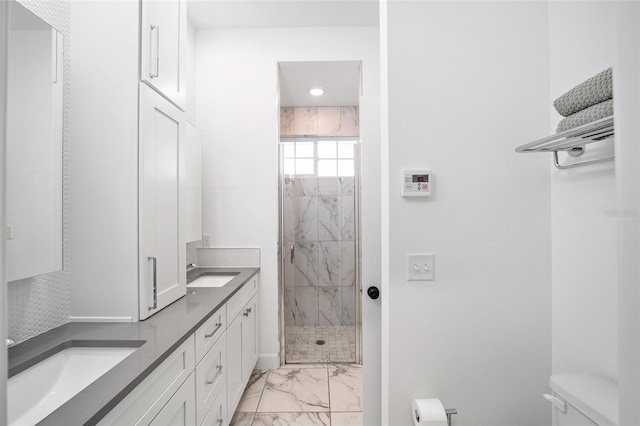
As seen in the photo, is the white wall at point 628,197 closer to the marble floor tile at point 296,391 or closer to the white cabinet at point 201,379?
the white cabinet at point 201,379

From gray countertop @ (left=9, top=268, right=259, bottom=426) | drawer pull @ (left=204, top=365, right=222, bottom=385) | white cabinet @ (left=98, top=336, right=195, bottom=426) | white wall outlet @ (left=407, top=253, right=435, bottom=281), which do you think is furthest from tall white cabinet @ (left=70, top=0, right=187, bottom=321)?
white wall outlet @ (left=407, top=253, right=435, bottom=281)

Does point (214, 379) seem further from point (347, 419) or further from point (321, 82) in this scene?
point (321, 82)

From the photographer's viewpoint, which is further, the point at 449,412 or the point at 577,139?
the point at 449,412

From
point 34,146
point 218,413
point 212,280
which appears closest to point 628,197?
point 34,146

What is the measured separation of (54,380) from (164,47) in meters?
1.52

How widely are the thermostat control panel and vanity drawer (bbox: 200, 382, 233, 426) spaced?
1362mm

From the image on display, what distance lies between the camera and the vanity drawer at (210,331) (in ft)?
4.66

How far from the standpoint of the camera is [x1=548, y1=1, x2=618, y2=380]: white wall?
979mm

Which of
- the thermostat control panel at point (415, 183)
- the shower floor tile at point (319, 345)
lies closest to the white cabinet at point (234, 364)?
the shower floor tile at point (319, 345)

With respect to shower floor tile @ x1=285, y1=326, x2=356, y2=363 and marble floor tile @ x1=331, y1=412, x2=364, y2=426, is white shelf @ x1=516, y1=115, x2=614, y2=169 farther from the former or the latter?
shower floor tile @ x1=285, y1=326, x2=356, y2=363

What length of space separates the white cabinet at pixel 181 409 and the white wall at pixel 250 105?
144cm

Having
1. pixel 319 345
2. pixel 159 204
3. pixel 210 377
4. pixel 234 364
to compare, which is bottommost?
pixel 319 345

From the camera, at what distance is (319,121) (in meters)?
3.95

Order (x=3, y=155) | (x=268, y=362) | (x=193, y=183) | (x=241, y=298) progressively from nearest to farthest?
(x=3, y=155) < (x=241, y=298) < (x=193, y=183) < (x=268, y=362)
